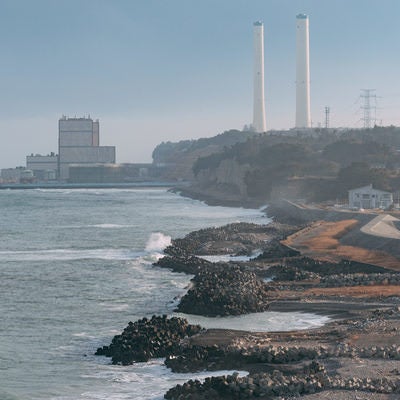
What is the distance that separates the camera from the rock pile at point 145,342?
71.2 feet

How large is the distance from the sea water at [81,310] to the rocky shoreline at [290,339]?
78 cm

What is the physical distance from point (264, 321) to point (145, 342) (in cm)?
510

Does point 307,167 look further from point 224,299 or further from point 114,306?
point 224,299

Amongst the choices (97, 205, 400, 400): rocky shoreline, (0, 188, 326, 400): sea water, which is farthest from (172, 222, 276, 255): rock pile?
(97, 205, 400, 400): rocky shoreline

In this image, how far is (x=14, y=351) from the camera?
2336 cm

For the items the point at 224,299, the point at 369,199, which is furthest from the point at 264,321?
the point at 369,199

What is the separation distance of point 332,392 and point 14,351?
29.5 feet

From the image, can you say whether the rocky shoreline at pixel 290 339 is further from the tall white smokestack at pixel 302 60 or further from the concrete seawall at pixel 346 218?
the tall white smokestack at pixel 302 60

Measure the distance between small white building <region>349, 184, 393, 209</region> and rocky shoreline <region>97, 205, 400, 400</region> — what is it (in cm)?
3607

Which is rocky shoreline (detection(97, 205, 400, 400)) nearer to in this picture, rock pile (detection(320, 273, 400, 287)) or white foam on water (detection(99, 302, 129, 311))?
rock pile (detection(320, 273, 400, 287))

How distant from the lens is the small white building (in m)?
73.8

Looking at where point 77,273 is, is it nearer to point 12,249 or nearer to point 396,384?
point 12,249

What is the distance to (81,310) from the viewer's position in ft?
97.3

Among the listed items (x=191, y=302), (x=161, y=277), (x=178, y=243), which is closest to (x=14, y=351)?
(x=191, y=302)
